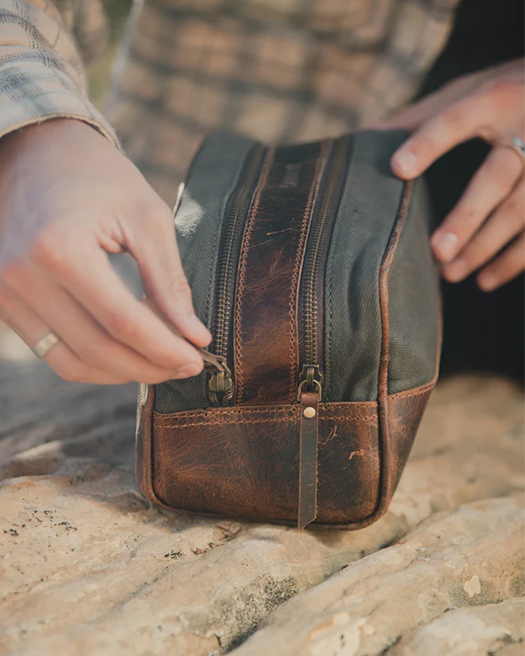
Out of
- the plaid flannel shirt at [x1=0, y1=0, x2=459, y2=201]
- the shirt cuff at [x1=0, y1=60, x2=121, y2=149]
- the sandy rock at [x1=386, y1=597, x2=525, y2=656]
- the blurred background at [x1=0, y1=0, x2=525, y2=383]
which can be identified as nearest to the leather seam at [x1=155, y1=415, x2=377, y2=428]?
the sandy rock at [x1=386, y1=597, x2=525, y2=656]

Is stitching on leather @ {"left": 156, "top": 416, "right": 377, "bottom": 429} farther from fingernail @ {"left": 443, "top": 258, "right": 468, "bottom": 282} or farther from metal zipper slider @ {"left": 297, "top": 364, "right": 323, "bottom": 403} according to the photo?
fingernail @ {"left": 443, "top": 258, "right": 468, "bottom": 282}

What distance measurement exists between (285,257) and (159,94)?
3.87 feet

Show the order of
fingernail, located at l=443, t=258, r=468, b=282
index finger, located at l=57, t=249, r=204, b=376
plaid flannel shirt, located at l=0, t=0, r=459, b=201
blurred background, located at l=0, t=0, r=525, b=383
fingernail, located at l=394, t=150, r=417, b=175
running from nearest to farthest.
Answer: index finger, located at l=57, t=249, r=204, b=376, fingernail, located at l=394, t=150, r=417, b=175, fingernail, located at l=443, t=258, r=468, b=282, blurred background, located at l=0, t=0, r=525, b=383, plaid flannel shirt, located at l=0, t=0, r=459, b=201

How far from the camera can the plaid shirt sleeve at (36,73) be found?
0.74 m

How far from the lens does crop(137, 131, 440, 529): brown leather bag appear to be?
0.81 metres

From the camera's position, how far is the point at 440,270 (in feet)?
3.82

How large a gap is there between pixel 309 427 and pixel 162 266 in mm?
300

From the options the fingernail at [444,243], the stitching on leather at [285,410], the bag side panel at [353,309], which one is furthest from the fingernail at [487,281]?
the stitching on leather at [285,410]

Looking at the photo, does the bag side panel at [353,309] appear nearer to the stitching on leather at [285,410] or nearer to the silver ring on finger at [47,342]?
the stitching on leather at [285,410]

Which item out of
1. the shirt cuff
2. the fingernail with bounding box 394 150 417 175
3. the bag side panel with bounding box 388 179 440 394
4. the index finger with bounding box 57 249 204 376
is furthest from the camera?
the fingernail with bounding box 394 150 417 175

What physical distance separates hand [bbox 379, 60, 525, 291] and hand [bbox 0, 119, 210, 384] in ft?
1.68

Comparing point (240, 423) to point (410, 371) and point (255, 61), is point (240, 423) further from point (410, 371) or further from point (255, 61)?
point (255, 61)

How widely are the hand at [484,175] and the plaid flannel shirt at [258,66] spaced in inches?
18.5

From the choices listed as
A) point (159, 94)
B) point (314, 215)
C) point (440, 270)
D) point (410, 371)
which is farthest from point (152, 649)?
point (159, 94)
